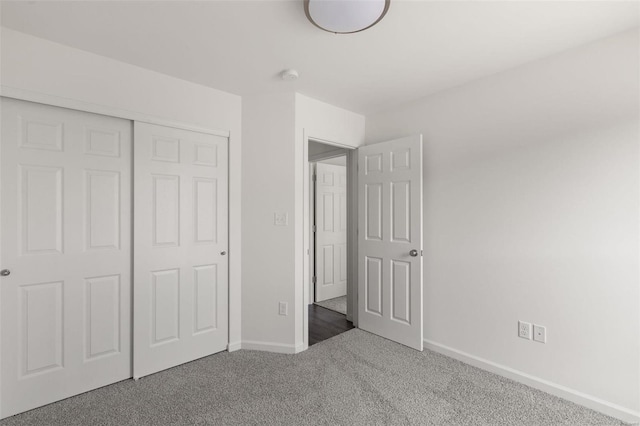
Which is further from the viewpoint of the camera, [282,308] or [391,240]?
[391,240]

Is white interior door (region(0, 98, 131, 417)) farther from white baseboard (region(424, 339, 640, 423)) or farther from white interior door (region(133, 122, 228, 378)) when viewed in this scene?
white baseboard (region(424, 339, 640, 423))

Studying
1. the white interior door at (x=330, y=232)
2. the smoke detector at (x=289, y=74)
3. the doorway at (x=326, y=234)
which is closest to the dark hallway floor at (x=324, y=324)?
the doorway at (x=326, y=234)

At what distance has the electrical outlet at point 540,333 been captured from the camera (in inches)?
83.8

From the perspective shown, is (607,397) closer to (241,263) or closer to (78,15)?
(241,263)

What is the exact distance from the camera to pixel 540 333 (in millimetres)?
2146

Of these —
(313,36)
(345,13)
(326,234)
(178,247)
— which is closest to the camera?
(345,13)

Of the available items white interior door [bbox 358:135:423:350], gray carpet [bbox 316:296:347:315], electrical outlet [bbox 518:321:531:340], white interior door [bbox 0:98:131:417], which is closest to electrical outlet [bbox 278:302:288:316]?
white interior door [bbox 358:135:423:350]

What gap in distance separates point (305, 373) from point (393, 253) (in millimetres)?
1344

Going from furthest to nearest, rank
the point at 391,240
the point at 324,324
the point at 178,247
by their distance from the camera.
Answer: the point at 324,324 → the point at 391,240 → the point at 178,247

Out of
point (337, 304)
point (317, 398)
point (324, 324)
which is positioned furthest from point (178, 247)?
point (337, 304)

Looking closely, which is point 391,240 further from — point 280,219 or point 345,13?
point 345,13

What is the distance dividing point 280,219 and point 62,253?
1561 millimetres

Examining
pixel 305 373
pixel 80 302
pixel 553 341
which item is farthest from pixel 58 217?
pixel 553 341

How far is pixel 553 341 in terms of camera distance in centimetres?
209
